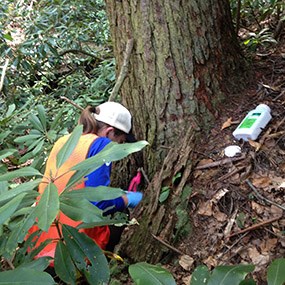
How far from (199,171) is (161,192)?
24cm

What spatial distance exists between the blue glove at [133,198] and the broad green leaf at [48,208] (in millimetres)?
1277

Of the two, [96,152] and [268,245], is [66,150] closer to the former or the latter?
[96,152]

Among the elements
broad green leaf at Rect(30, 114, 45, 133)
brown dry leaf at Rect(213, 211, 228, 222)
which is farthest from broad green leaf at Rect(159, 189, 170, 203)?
broad green leaf at Rect(30, 114, 45, 133)

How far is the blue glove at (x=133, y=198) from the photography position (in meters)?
2.51

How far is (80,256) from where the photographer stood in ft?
4.72

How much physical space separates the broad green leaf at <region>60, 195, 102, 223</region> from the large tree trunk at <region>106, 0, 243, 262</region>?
1.07m

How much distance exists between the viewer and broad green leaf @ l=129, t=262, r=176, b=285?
1188mm

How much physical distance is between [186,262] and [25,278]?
1128 mm

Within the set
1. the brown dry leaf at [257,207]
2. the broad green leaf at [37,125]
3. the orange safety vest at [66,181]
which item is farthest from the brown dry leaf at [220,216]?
the broad green leaf at [37,125]

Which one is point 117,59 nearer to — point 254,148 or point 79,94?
point 254,148

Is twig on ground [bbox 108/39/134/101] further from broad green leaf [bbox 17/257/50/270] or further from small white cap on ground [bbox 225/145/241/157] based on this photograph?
broad green leaf [bbox 17/257/50/270]

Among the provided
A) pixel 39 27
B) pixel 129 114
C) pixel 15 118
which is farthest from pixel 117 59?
pixel 39 27

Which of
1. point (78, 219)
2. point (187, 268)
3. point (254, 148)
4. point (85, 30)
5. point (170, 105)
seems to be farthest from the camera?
point (85, 30)

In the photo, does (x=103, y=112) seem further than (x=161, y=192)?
Yes
